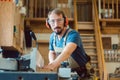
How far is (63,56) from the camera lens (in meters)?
1.94

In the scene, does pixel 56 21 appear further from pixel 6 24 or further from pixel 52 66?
pixel 6 24

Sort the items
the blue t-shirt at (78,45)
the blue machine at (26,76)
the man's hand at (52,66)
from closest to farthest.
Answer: the blue machine at (26,76), the man's hand at (52,66), the blue t-shirt at (78,45)

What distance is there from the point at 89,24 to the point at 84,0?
2.25 ft

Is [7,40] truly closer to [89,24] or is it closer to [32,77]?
[89,24]

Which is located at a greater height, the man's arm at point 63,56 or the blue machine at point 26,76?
the blue machine at point 26,76

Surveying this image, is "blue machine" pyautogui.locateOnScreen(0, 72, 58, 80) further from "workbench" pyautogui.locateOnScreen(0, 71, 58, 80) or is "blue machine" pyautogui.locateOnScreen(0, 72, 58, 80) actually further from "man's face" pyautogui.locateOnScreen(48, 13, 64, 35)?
"man's face" pyautogui.locateOnScreen(48, 13, 64, 35)

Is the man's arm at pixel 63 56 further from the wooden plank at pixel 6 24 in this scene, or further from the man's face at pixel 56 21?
the wooden plank at pixel 6 24

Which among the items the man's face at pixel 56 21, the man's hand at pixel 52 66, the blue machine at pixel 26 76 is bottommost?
the man's hand at pixel 52 66

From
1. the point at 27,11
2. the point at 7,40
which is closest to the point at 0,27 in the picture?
the point at 7,40

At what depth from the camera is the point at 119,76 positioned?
263 inches

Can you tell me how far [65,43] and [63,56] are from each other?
34 cm

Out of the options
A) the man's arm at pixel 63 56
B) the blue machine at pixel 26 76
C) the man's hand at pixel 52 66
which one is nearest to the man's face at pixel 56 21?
the man's arm at pixel 63 56

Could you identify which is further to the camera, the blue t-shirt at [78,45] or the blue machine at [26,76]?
the blue t-shirt at [78,45]

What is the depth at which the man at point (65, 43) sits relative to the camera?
2049 mm
